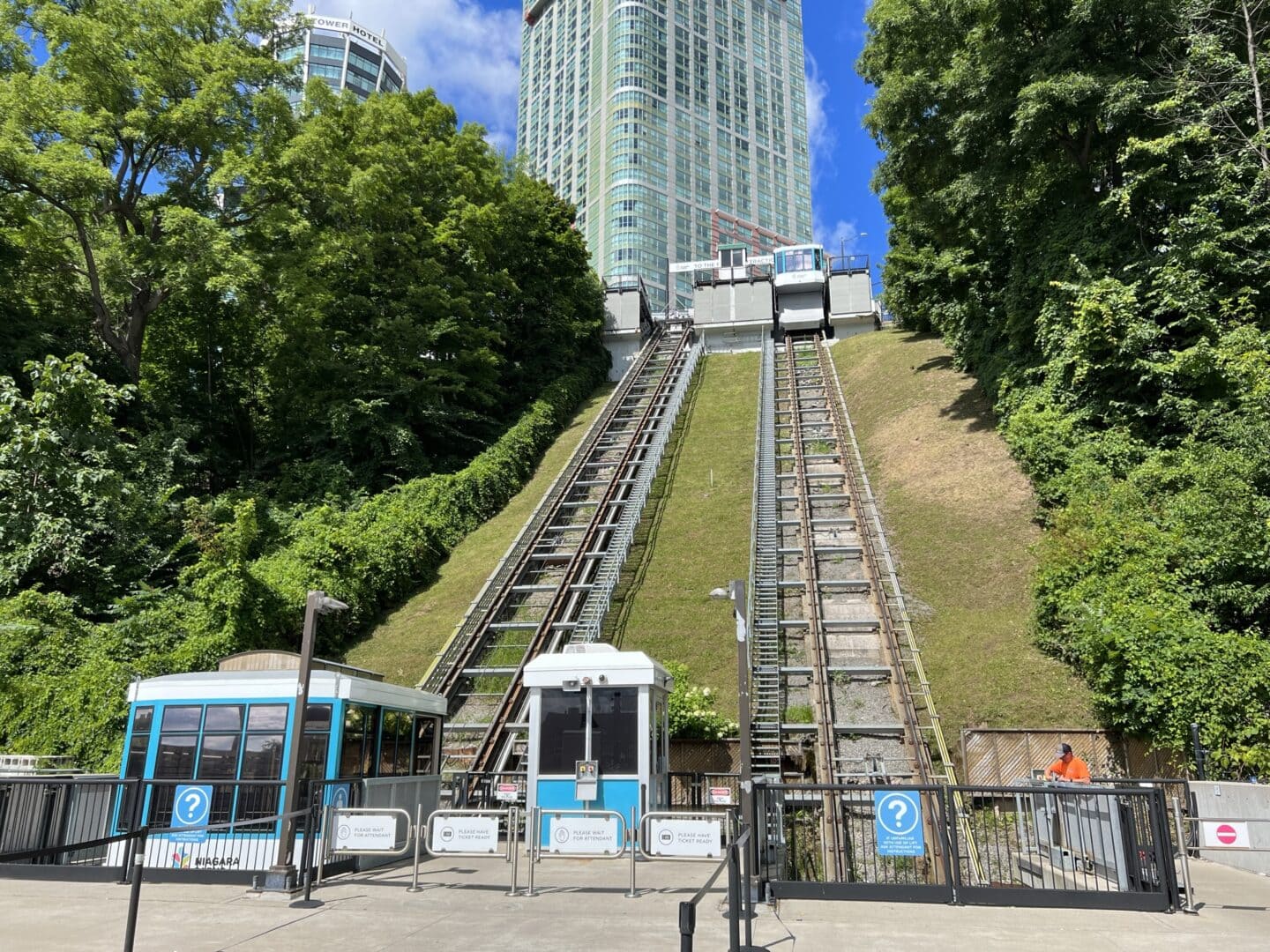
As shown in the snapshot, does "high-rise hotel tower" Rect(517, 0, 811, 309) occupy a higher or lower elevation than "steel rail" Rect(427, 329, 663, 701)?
higher

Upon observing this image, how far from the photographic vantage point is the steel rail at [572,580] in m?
16.6

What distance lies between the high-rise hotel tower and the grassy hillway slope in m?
106

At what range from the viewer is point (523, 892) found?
9.85 metres

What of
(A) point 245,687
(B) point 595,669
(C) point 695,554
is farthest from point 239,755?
(C) point 695,554

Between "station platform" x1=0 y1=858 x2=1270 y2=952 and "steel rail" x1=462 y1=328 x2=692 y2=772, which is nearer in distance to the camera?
"station platform" x1=0 y1=858 x2=1270 y2=952

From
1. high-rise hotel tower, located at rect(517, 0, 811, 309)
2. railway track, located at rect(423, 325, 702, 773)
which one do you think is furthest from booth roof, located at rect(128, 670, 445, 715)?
high-rise hotel tower, located at rect(517, 0, 811, 309)

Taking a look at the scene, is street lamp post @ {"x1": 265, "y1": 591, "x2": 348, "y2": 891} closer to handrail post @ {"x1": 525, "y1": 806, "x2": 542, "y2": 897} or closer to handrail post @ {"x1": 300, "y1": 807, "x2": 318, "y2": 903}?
handrail post @ {"x1": 300, "y1": 807, "x2": 318, "y2": 903}

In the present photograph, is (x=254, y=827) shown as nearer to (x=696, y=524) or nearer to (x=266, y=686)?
(x=266, y=686)

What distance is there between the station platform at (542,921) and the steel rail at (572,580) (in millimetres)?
6063

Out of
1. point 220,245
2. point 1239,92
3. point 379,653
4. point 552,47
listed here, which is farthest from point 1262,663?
point 552,47

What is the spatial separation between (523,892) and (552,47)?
190917 millimetres

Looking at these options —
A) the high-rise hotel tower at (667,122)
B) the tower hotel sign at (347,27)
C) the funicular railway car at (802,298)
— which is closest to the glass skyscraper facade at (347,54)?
the tower hotel sign at (347,27)

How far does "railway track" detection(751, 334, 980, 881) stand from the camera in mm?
15016

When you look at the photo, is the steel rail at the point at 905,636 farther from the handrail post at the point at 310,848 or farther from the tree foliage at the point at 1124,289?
the handrail post at the point at 310,848
